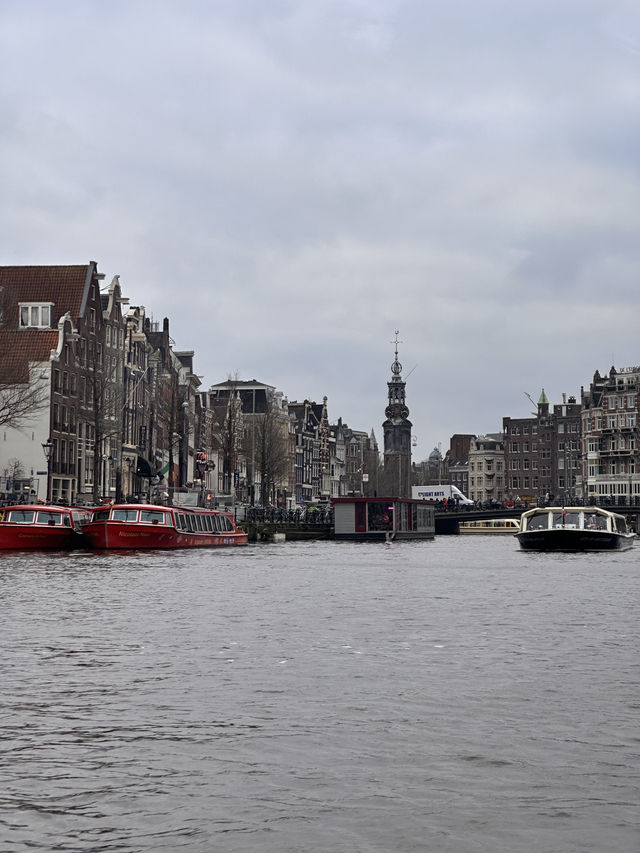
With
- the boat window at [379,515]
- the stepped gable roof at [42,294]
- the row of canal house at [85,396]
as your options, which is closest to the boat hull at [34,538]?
the row of canal house at [85,396]

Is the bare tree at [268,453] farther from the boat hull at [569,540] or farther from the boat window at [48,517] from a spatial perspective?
the boat window at [48,517]

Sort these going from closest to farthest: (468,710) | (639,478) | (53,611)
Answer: (468,710)
(53,611)
(639,478)

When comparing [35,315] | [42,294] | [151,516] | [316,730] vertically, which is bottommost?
[316,730]

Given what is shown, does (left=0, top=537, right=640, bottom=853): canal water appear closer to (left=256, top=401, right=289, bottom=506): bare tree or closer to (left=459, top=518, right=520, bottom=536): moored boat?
(left=256, top=401, right=289, bottom=506): bare tree

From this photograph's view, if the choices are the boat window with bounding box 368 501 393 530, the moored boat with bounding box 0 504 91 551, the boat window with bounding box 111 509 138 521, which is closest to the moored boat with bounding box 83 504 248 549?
the boat window with bounding box 111 509 138 521

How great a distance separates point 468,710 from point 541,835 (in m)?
5.54

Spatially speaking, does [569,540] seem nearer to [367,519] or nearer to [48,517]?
[367,519]

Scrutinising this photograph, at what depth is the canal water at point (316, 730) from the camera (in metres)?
10.5

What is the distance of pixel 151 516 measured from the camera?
67.3 m

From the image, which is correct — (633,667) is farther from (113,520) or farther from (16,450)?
(16,450)

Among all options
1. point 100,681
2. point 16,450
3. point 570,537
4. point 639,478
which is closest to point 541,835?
point 100,681

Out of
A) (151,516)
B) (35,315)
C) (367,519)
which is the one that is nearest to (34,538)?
(151,516)

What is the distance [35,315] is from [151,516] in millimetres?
35157

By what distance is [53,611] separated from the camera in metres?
28.8
